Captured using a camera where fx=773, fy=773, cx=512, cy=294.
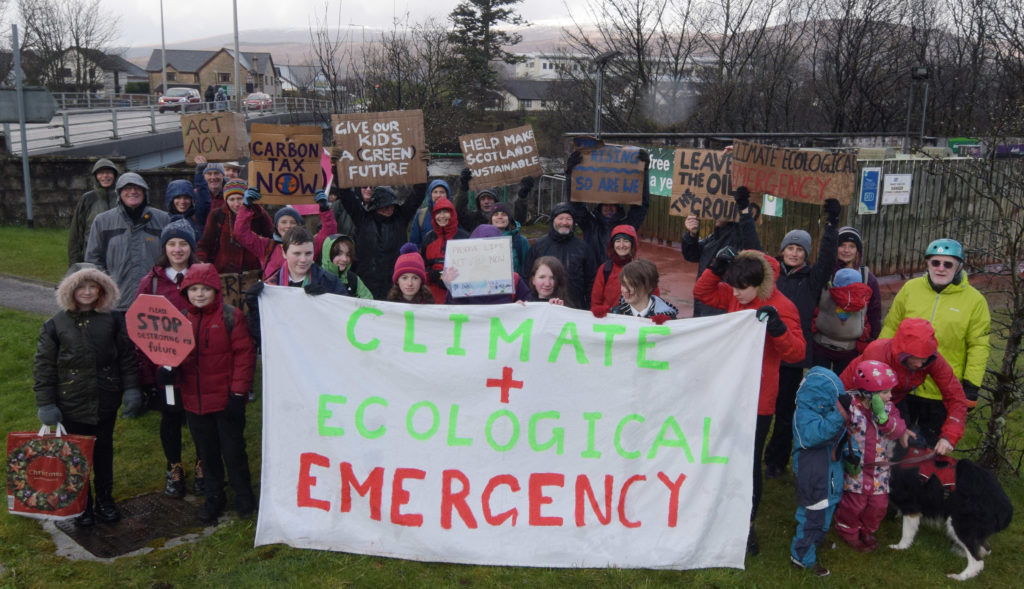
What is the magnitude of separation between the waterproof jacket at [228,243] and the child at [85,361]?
1.76 m

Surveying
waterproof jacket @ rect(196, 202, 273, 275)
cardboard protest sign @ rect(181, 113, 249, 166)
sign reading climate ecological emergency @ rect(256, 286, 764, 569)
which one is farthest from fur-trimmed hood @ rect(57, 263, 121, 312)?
cardboard protest sign @ rect(181, 113, 249, 166)

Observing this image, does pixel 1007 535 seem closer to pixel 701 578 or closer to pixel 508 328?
pixel 701 578

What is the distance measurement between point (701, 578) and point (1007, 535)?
6.96ft

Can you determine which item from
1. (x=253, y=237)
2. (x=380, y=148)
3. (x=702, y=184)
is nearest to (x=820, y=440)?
(x=702, y=184)

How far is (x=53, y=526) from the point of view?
476 centimetres

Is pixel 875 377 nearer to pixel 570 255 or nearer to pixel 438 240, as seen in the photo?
pixel 570 255

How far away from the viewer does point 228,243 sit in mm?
6535

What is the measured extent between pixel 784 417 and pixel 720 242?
4.60 ft

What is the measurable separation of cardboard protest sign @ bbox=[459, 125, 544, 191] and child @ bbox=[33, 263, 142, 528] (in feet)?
12.5

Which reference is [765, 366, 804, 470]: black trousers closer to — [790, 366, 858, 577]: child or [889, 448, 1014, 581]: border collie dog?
[889, 448, 1014, 581]: border collie dog

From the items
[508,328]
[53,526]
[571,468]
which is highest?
[508,328]

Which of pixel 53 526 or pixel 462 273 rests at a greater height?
pixel 462 273

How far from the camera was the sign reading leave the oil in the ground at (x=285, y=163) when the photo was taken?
22.2ft

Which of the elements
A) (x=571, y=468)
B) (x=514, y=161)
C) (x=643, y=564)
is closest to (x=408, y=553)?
(x=571, y=468)
